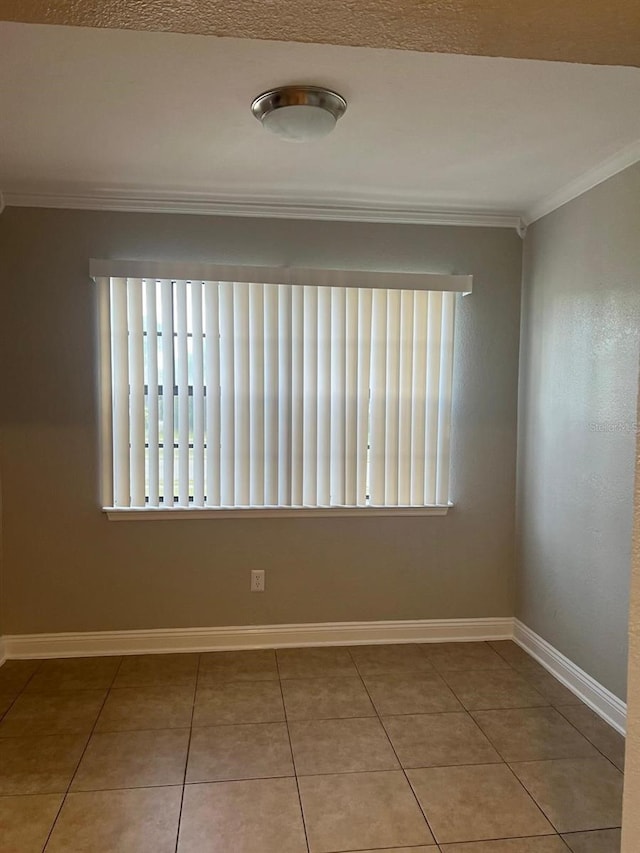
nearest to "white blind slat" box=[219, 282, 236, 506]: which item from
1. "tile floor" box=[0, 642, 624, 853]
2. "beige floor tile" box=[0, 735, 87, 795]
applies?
"tile floor" box=[0, 642, 624, 853]

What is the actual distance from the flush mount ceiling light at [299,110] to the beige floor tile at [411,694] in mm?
→ 2286

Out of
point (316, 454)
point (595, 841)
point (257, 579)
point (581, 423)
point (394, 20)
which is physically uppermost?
point (394, 20)

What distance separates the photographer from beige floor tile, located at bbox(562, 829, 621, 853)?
1.83 meters

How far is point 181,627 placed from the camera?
10.4ft

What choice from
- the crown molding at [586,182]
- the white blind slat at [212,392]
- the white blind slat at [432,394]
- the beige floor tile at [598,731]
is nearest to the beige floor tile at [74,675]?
A: the white blind slat at [212,392]

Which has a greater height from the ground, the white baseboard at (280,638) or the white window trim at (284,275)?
the white window trim at (284,275)

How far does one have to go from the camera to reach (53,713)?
8.39ft

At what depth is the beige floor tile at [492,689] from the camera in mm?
2672

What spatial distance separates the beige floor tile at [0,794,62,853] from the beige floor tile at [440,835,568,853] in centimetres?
121

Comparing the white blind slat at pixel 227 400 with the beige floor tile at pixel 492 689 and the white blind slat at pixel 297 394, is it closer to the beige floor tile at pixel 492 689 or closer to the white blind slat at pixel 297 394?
the white blind slat at pixel 297 394

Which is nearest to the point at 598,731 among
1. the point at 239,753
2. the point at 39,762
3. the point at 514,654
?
the point at 514,654

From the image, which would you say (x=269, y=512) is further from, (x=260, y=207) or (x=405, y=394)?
(x=260, y=207)

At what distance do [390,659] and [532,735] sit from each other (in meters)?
0.83

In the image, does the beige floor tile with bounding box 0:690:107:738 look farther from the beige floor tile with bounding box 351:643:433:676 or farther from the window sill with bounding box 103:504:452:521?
the beige floor tile with bounding box 351:643:433:676
